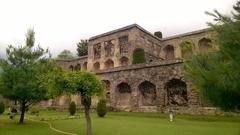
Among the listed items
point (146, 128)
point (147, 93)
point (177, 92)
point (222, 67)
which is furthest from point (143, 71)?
point (222, 67)

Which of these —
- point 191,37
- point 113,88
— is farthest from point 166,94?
point 191,37

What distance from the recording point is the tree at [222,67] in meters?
5.55

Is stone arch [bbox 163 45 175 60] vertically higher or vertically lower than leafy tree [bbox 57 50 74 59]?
lower

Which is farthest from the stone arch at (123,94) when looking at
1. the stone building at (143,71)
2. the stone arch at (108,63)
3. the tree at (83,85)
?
the tree at (83,85)

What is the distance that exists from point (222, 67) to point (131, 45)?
89.8 feet

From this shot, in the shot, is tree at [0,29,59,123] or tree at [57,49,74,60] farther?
tree at [57,49,74,60]

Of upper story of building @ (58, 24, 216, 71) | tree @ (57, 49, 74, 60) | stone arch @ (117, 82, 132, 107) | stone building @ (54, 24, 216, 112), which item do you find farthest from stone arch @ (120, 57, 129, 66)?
tree @ (57, 49, 74, 60)

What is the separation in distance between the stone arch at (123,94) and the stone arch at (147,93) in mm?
1834

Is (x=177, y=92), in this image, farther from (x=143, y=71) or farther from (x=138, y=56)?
(x=138, y=56)

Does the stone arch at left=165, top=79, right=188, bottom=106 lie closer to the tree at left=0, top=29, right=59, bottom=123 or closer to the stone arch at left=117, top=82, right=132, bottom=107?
the stone arch at left=117, top=82, right=132, bottom=107

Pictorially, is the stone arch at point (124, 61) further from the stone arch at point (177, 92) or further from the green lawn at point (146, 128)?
the green lawn at point (146, 128)

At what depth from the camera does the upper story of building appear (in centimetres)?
3331

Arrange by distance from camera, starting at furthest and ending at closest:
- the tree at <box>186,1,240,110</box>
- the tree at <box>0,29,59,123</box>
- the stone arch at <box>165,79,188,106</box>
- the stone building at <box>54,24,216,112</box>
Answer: the stone building at <box>54,24,216,112</box>, the stone arch at <box>165,79,188,106</box>, the tree at <box>0,29,59,123</box>, the tree at <box>186,1,240,110</box>

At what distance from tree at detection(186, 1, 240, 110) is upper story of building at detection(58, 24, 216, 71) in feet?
83.8
